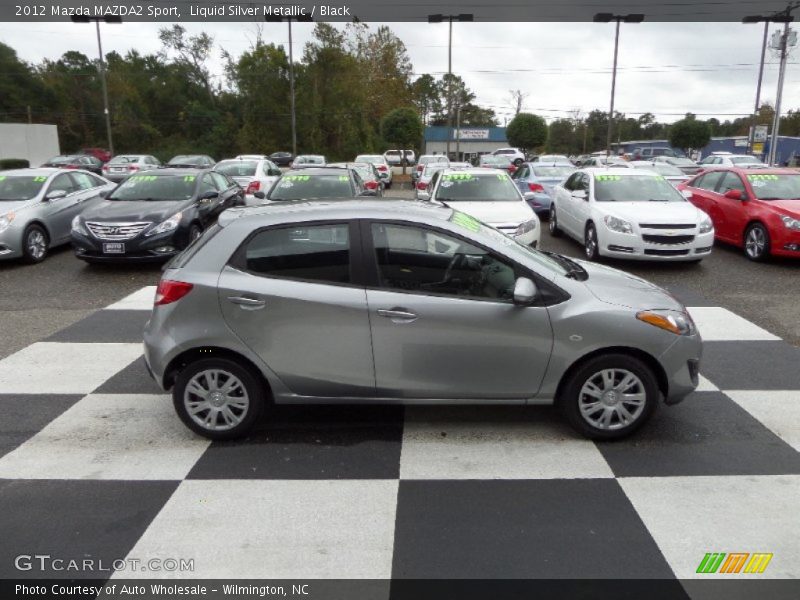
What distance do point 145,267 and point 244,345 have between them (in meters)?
7.32

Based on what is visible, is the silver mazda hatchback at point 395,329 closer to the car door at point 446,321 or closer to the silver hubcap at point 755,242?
the car door at point 446,321

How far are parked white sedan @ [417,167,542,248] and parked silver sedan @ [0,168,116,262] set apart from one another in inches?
260

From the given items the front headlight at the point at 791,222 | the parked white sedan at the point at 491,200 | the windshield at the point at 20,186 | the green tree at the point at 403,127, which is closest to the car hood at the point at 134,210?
the windshield at the point at 20,186

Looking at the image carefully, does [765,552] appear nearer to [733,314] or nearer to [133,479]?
[133,479]

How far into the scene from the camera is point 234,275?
426 centimetres

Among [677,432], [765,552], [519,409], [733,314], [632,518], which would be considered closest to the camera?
[765,552]

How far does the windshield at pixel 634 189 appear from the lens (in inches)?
435

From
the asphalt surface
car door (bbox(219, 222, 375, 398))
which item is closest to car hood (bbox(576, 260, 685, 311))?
car door (bbox(219, 222, 375, 398))

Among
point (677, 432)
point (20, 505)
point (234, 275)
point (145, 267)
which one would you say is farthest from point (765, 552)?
point (145, 267)

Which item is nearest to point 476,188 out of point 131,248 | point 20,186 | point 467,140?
point 131,248

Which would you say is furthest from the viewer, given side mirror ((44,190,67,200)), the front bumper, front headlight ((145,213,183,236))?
side mirror ((44,190,67,200))

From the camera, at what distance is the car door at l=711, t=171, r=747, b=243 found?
36.6ft

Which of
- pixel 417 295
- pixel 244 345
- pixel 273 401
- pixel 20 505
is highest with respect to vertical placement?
pixel 417 295

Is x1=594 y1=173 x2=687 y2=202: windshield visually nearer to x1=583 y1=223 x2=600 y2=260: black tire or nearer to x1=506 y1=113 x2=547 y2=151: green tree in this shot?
x1=583 y1=223 x2=600 y2=260: black tire
